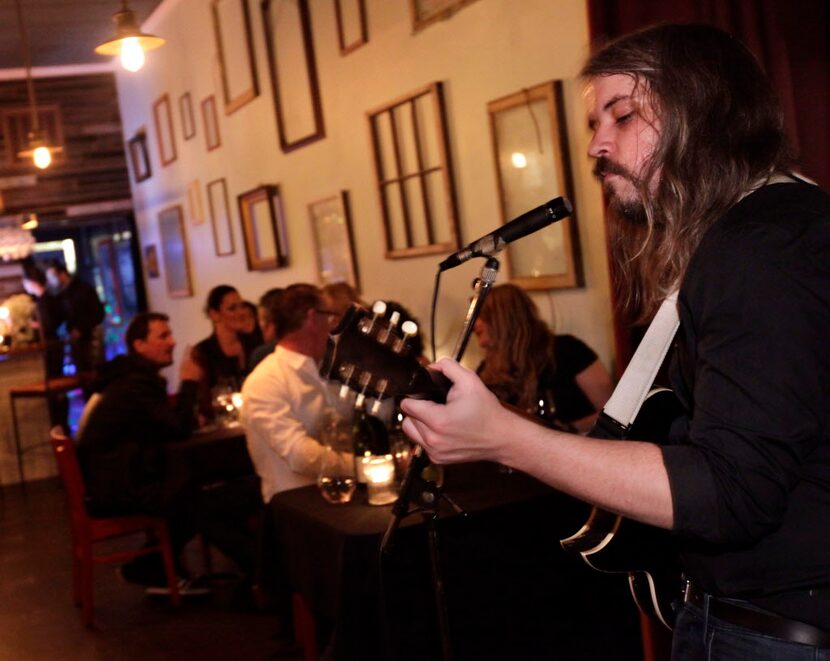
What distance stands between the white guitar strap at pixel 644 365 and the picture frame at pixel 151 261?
923 cm

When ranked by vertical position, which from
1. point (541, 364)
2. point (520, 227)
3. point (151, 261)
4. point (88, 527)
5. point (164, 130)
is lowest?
point (88, 527)

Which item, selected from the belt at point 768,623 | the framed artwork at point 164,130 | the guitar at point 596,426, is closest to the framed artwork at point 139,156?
the framed artwork at point 164,130

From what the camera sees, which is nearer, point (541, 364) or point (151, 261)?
point (541, 364)

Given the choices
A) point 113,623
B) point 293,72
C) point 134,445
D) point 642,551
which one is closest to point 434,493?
point 642,551

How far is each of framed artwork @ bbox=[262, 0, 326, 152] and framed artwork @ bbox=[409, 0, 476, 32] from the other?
1312 mm

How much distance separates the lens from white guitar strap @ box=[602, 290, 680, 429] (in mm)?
1372

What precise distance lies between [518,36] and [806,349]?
318 cm

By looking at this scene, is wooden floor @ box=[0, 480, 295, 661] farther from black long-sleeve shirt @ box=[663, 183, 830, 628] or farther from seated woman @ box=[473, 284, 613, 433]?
black long-sleeve shirt @ box=[663, 183, 830, 628]

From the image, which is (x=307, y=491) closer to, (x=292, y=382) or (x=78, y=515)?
(x=292, y=382)

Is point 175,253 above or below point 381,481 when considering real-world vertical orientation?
above

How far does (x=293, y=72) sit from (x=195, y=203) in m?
2.73

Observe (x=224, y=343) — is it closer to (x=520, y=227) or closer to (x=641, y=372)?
(x=520, y=227)

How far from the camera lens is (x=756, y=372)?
1.06 m

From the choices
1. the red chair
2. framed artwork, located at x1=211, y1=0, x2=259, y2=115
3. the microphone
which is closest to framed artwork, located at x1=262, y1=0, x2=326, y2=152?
framed artwork, located at x1=211, y1=0, x2=259, y2=115
